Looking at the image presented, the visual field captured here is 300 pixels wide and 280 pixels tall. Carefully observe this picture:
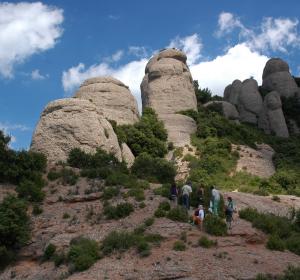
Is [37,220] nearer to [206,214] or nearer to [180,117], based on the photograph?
[206,214]

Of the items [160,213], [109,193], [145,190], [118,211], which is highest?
[145,190]

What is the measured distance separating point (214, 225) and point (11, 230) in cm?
768

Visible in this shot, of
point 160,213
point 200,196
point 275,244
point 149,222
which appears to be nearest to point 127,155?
point 200,196

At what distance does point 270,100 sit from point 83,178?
101ft

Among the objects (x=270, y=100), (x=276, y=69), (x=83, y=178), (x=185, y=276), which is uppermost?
(x=276, y=69)

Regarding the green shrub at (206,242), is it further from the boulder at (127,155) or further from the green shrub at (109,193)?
the boulder at (127,155)

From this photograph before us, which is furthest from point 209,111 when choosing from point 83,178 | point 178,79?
point 83,178

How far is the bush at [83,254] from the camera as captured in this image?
19.7m

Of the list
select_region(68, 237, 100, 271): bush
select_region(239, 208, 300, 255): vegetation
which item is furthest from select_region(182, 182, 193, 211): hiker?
select_region(68, 237, 100, 271): bush

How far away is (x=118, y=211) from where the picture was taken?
23.8m

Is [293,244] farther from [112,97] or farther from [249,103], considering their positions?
[249,103]

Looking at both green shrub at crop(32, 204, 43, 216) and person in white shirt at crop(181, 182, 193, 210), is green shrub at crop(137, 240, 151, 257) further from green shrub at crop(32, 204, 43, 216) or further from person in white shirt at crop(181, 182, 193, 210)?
green shrub at crop(32, 204, 43, 216)

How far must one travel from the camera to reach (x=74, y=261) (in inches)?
787

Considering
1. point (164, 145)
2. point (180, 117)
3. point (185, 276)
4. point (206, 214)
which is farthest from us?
point (180, 117)
